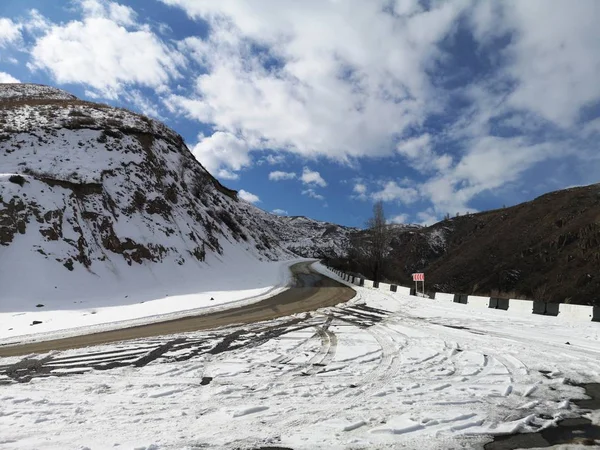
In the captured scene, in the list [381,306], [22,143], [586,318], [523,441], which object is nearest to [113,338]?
[523,441]

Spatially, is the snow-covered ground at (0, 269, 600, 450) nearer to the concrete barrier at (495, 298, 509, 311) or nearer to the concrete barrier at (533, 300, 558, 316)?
the concrete barrier at (533, 300, 558, 316)

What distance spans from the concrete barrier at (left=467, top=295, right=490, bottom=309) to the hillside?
57.3ft

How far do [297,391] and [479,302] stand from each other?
15513 mm

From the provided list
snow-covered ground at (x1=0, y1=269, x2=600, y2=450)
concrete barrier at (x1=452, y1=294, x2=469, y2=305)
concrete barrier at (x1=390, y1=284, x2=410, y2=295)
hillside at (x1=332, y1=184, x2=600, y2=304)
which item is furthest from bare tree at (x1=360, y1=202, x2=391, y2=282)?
snow-covered ground at (x1=0, y1=269, x2=600, y2=450)

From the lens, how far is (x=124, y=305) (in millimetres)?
17531

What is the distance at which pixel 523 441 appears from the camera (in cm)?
410

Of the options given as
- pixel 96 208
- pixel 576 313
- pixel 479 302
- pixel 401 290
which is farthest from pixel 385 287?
pixel 96 208

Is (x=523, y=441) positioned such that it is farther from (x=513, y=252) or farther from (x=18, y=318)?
(x=513, y=252)

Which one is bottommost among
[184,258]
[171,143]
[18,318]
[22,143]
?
[18,318]

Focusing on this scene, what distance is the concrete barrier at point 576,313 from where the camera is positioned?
13336 mm

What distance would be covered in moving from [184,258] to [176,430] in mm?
27804

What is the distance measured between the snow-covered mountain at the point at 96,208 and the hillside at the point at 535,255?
88.8 ft

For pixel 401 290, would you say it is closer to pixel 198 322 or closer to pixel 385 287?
pixel 385 287

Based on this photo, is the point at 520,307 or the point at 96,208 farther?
the point at 96,208
